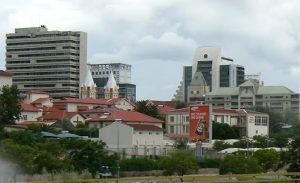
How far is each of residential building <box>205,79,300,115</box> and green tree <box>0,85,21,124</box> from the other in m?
76.4

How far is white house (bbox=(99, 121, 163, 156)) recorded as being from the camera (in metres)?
92.6

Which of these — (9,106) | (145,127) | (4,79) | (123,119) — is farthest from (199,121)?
(4,79)

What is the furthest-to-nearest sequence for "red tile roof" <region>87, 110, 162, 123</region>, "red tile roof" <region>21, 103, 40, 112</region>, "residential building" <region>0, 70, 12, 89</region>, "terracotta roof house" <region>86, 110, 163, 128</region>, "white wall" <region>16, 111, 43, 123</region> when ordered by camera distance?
"residential building" <region>0, 70, 12, 89</region>, "red tile roof" <region>21, 103, 40, 112</region>, "white wall" <region>16, 111, 43, 123</region>, "red tile roof" <region>87, 110, 162, 123</region>, "terracotta roof house" <region>86, 110, 163, 128</region>

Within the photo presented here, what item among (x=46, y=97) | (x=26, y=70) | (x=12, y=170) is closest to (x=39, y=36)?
(x=26, y=70)

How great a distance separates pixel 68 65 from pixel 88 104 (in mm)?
45200

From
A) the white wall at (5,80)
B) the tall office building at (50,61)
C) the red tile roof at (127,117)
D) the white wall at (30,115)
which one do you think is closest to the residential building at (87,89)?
the tall office building at (50,61)

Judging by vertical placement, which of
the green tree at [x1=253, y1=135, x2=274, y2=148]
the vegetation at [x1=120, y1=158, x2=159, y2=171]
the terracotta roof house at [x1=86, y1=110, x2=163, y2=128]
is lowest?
the vegetation at [x1=120, y1=158, x2=159, y2=171]

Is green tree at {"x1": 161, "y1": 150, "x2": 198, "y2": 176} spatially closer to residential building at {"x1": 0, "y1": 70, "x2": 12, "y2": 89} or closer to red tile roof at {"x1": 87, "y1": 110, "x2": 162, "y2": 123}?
red tile roof at {"x1": 87, "y1": 110, "x2": 162, "y2": 123}

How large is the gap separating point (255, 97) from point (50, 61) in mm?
53777

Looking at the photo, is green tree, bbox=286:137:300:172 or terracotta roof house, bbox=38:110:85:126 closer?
green tree, bbox=286:137:300:172

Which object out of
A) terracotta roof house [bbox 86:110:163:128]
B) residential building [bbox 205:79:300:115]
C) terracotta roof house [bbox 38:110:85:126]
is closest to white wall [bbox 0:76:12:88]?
terracotta roof house [bbox 38:110:85:126]

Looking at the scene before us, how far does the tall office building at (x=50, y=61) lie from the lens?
628 ft

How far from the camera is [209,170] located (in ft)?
256

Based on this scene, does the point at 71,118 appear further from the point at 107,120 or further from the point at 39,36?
the point at 39,36
